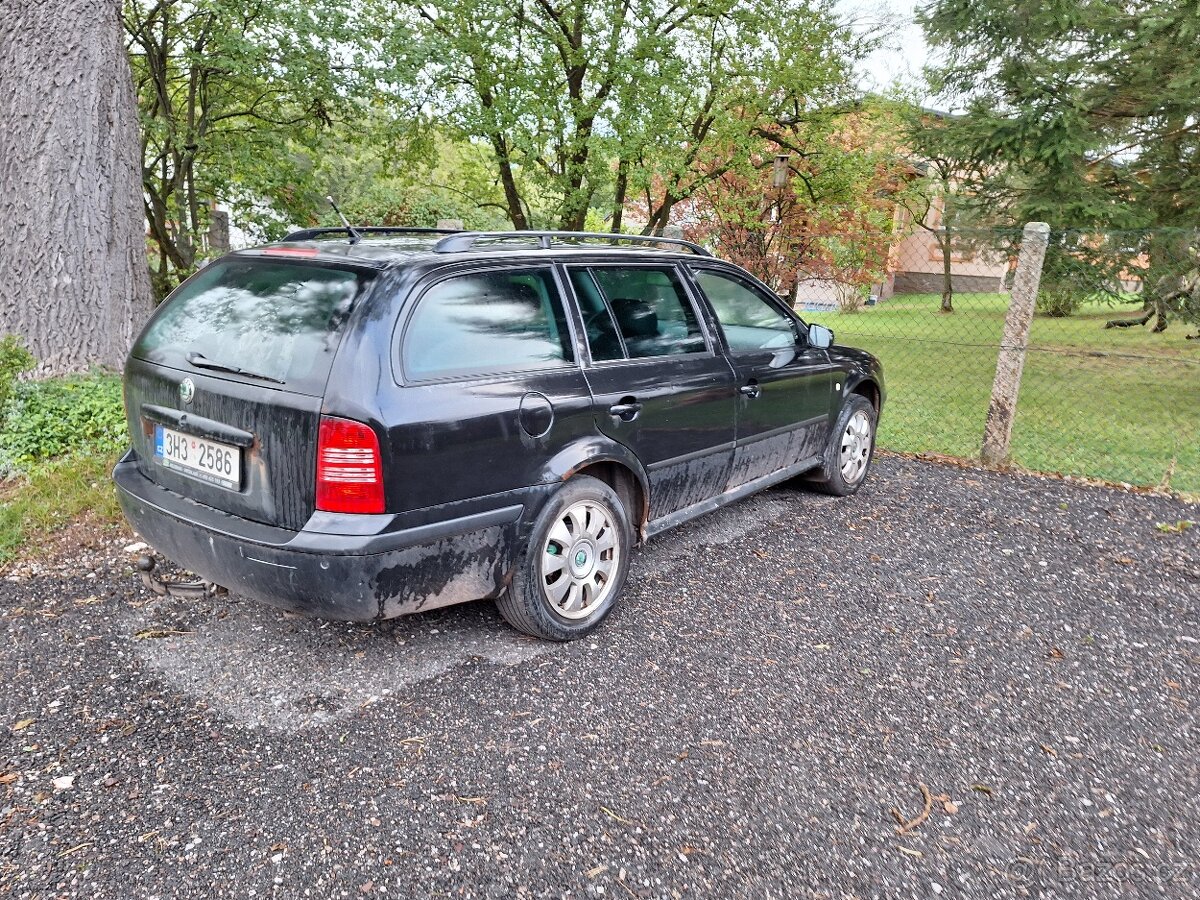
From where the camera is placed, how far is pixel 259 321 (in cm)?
301

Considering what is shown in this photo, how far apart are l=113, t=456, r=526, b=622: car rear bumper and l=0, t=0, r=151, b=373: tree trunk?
3721mm

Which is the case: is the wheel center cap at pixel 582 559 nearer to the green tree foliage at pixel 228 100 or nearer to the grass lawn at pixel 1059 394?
the grass lawn at pixel 1059 394

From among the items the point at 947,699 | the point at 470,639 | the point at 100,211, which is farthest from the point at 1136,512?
the point at 100,211

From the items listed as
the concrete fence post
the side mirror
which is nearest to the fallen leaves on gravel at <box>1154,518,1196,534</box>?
the concrete fence post

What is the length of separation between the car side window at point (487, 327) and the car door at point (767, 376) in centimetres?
124

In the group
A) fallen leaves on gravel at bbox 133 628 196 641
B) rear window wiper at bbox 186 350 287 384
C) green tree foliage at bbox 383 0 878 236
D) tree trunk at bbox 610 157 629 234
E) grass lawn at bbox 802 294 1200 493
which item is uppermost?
green tree foliage at bbox 383 0 878 236

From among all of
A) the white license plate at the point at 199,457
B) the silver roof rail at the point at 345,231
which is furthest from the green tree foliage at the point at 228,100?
the white license plate at the point at 199,457

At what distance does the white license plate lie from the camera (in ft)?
9.55

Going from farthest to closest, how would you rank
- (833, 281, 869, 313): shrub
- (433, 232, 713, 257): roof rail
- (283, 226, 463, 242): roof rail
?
(833, 281, 869, 313): shrub
(283, 226, 463, 242): roof rail
(433, 232, 713, 257): roof rail

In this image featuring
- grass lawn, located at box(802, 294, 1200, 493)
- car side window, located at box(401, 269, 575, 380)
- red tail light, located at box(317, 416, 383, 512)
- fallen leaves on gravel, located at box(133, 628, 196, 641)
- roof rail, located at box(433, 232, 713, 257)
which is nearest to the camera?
red tail light, located at box(317, 416, 383, 512)

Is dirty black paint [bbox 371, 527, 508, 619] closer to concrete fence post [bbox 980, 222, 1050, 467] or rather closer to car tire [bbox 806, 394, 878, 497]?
car tire [bbox 806, 394, 878, 497]

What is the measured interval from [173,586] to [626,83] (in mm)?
9402

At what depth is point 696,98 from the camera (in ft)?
37.4

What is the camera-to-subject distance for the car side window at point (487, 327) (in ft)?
9.58
